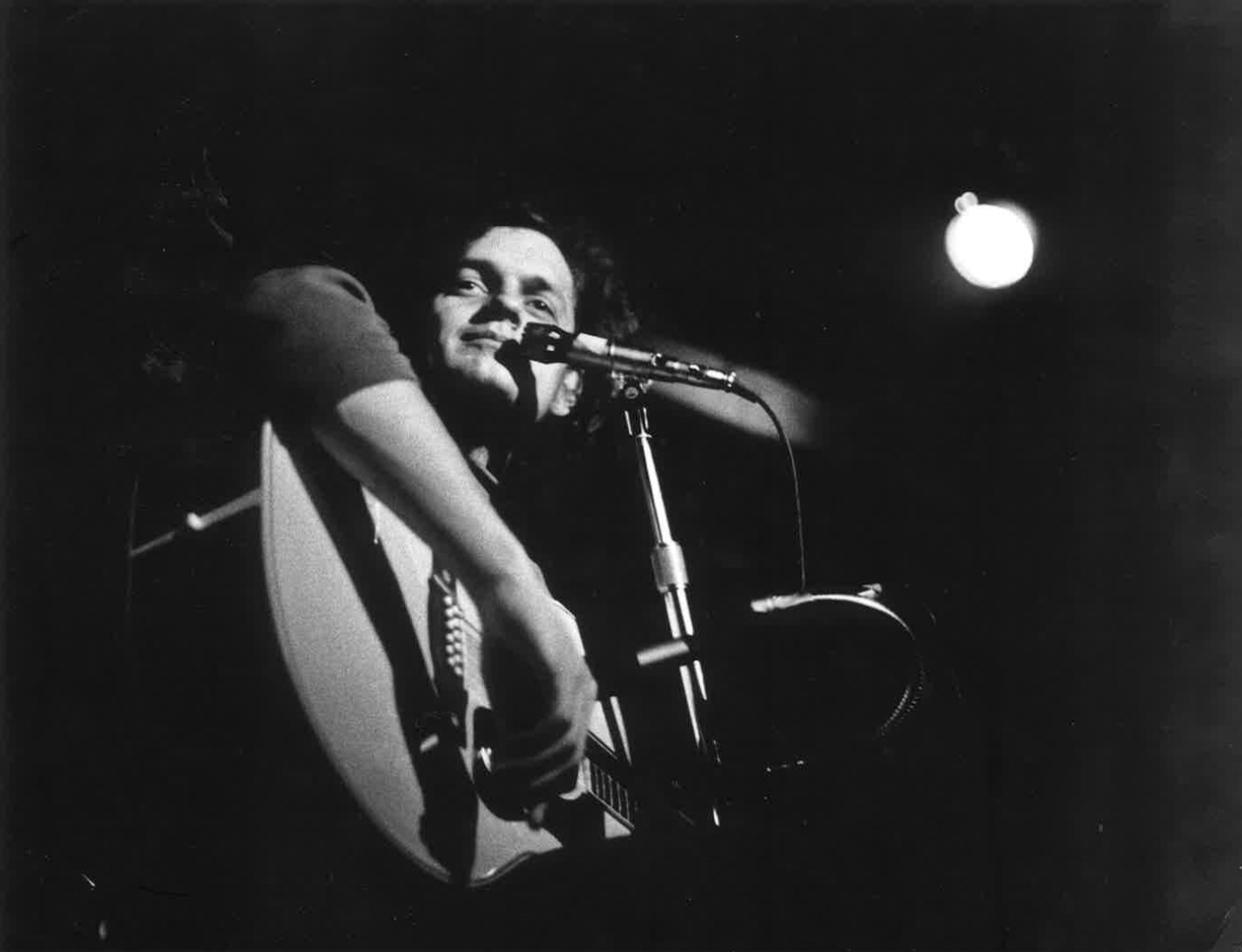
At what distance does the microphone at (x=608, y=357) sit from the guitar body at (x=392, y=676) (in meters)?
0.36

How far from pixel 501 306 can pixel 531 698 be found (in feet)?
1.93

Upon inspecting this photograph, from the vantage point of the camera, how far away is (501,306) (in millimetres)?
1723

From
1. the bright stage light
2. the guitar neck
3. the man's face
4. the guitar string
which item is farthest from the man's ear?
the bright stage light

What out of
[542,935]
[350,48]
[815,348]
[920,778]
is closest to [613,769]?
[542,935]

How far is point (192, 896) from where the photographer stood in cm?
159

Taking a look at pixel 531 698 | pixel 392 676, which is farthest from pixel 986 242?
pixel 392 676

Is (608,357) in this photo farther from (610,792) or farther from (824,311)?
(610,792)

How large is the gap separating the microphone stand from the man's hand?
17 centimetres

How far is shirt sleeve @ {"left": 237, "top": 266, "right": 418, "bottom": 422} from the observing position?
1572mm

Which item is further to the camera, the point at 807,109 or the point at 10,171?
the point at 807,109

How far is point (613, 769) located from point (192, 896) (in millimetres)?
617

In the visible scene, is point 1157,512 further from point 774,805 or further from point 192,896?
point 192,896

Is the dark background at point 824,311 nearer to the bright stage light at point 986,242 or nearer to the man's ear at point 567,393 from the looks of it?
the bright stage light at point 986,242

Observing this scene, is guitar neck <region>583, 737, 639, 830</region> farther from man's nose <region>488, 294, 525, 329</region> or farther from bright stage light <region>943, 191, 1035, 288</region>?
bright stage light <region>943, 191, 1035, 288</region>
